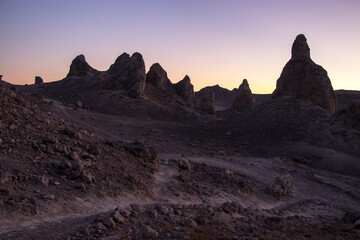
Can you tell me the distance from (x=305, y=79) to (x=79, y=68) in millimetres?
36344

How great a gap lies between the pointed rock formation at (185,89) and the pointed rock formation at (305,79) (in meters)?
17.9

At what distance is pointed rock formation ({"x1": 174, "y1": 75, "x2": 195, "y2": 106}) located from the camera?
49.8 meters

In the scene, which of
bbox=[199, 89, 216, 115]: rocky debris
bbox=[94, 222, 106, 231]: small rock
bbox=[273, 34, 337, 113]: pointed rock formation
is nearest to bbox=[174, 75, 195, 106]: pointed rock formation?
bbox=[199, 89, 216, 115]: rocky debris

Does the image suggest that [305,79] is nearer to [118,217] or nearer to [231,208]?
[231,208]

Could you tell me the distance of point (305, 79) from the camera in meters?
→ 31.7

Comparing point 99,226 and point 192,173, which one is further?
point 192,173

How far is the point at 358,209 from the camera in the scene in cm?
1620

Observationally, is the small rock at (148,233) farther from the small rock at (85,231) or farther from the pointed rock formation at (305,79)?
the pointed rock formation at (305,79)

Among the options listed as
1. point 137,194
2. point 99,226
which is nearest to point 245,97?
point 137,194

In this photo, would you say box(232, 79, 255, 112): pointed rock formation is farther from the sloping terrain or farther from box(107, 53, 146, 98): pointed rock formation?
the sloping terrain

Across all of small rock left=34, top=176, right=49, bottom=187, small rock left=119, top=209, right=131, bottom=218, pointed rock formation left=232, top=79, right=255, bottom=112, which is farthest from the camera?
pointed rock formation left=232, top=79, right=255, bottom=112

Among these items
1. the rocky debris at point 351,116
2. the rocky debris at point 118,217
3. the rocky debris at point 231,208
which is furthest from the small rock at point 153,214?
the rocky debris at point 351,116

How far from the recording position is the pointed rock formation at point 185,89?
4981 centimetres

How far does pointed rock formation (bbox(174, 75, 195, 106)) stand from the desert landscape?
16.7m
